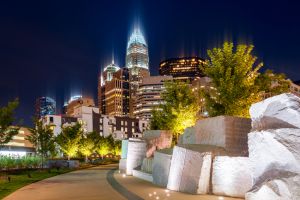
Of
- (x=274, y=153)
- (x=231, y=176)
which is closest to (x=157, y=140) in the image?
(x=231, y=176)

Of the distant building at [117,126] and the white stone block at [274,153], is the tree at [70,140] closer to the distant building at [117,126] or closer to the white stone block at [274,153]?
the white stone block at [274,153]

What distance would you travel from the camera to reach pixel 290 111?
8.34 metres

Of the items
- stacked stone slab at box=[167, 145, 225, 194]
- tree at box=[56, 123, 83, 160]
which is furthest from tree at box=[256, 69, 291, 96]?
tree at box=[56, 123, 83, 160]

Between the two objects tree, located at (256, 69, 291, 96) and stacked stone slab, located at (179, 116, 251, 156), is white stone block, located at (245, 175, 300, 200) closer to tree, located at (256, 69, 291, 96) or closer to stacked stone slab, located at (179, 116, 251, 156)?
stacked stone slab, located at (179, 116, 251, 156)

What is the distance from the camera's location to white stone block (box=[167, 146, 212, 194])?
1298cm

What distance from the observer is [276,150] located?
8055 millimetres

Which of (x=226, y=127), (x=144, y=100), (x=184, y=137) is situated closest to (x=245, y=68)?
(x=184, y=137)

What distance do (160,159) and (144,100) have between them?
17750 cm

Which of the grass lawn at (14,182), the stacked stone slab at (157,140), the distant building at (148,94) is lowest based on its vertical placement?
the grass lawn at (14,182)

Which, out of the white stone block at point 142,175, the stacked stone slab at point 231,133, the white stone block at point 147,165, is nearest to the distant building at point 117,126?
the white stone block at point 142,175

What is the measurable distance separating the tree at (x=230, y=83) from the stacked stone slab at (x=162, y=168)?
5.07 meters

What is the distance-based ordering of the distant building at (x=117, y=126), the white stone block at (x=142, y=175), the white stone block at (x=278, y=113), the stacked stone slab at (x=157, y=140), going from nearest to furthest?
the white stone block at (x=278, y=113) < the white stone block at (x=142, y=175) < the stacked stone slab at (x=157, y=140) < the distant building at (x=117, y=126)

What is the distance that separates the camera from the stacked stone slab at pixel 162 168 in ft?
53.4

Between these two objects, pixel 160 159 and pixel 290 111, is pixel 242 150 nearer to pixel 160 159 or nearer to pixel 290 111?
pixel 160 159
